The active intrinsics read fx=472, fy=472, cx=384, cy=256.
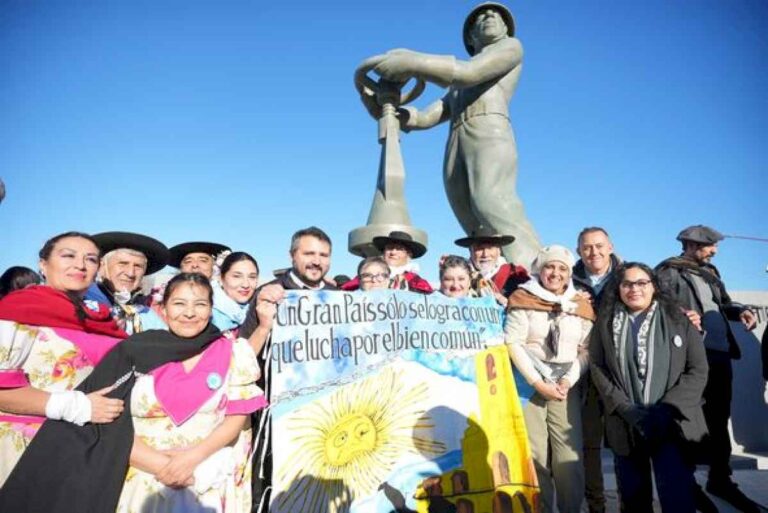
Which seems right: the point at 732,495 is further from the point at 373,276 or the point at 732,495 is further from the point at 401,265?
the point at 373,276

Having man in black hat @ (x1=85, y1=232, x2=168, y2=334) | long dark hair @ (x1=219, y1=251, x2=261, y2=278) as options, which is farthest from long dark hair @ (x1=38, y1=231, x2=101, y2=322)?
long dark hair @ (x1=219, y1=251, x2=261, y2=278)

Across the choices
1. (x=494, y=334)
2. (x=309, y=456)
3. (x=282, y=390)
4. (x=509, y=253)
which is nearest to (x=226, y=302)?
(x=282, y=390)

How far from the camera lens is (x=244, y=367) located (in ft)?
6.98

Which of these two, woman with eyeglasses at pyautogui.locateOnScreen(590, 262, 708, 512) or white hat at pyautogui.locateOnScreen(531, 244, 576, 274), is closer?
woman with eyeglasses at pyautogui.locateOnScreen(590, 262, 708, 512)

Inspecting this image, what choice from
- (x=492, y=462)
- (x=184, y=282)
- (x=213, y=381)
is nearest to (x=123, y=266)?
(x=184, y=282)

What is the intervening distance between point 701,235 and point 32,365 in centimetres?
458

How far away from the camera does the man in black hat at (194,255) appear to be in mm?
3469

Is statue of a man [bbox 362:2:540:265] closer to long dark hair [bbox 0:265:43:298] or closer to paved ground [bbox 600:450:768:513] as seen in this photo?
paved ground [bbox 600:450:768:513]

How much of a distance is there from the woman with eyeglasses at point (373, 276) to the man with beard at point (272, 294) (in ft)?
0.85

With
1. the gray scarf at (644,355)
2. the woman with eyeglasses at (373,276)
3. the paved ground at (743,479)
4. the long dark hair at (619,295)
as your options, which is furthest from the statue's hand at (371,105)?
the paved ground at (743,479)

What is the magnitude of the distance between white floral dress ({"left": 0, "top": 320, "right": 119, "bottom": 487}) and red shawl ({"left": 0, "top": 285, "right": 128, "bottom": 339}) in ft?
0.09

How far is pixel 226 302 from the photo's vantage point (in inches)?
113

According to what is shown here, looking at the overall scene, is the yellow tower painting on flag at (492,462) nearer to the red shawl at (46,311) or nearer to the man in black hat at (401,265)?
the man in black hat at (401,265)

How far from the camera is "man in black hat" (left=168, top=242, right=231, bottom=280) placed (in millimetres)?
3469
